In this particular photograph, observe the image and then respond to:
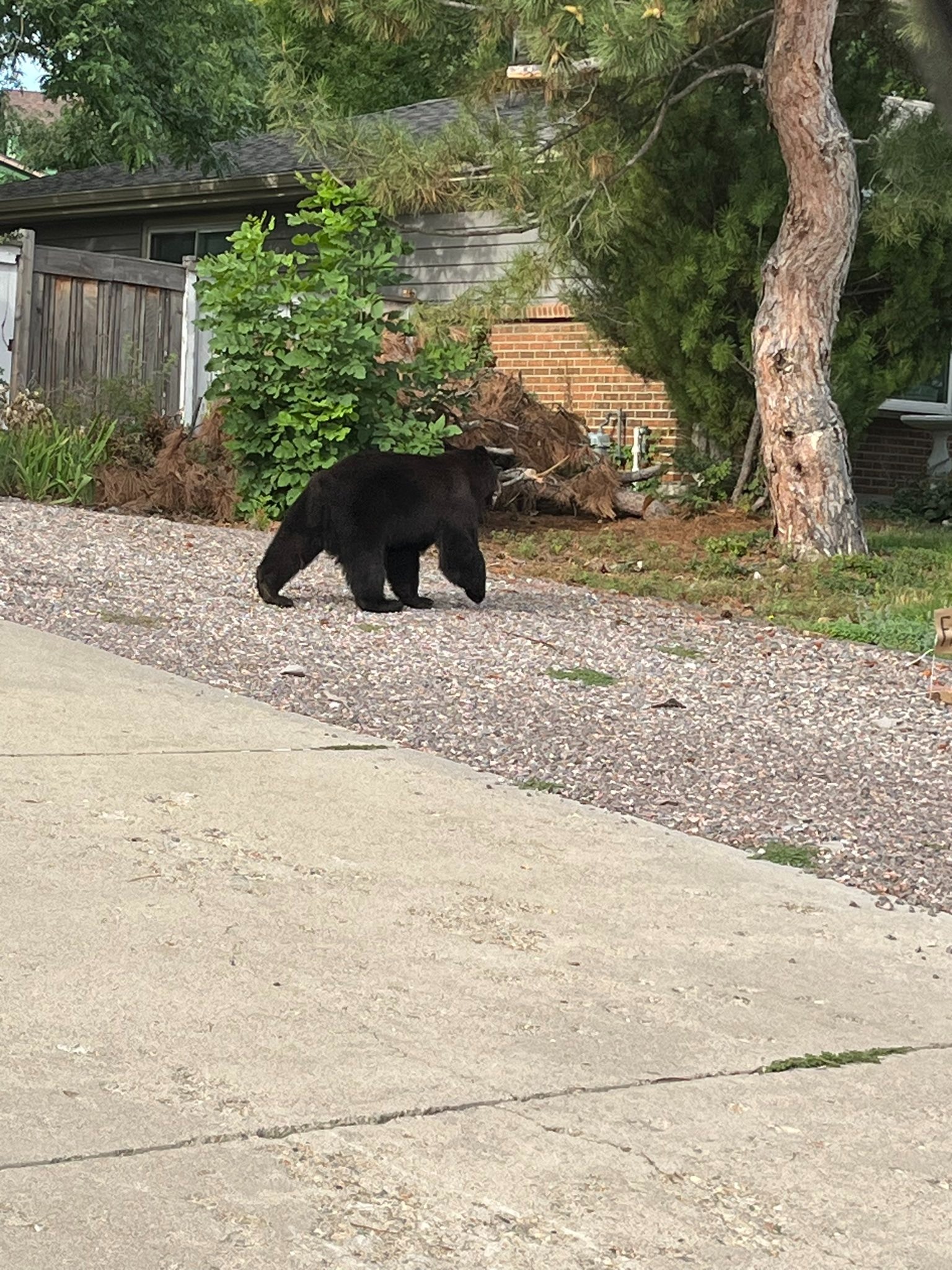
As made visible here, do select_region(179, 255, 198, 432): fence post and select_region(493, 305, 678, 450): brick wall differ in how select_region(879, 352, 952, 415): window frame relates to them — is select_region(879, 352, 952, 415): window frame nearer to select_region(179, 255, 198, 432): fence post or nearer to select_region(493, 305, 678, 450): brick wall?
select_region(493, 305, 678, 450): brick wall

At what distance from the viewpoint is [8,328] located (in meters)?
15.7

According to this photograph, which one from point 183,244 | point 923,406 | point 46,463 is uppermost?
point 183,244

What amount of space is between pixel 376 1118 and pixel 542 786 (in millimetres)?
3090

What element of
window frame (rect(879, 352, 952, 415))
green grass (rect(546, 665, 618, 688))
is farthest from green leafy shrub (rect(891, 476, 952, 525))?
green grass (rect(546, 665, 618, 688))

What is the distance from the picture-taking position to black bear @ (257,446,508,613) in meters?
9.85

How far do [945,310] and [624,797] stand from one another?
10.9 metres

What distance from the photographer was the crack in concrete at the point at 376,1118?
10.9 feet

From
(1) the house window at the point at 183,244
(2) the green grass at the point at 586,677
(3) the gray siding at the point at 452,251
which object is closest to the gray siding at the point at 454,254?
(3) the gray siding at the point at 452,251

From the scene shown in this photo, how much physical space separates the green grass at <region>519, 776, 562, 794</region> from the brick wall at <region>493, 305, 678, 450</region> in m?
12.2

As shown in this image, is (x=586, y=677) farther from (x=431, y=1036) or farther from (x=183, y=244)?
(x=183, y=244)

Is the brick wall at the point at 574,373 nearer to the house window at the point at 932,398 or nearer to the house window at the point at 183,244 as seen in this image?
the house window at the point at 932,398

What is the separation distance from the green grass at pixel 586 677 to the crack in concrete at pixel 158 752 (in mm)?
1762

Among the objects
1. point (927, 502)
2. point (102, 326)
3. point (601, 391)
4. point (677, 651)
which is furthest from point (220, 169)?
point (677, 651)

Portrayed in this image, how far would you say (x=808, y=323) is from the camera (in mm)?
13922
